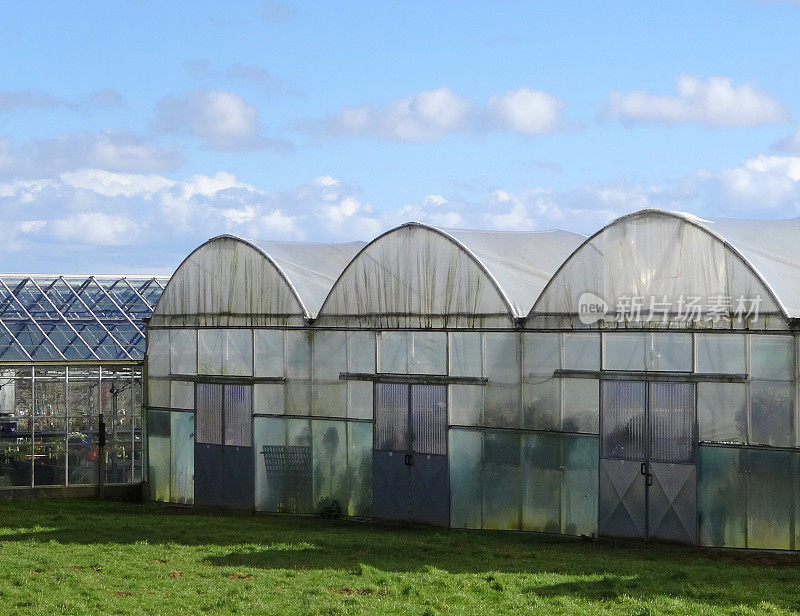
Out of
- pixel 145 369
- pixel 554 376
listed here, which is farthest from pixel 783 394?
pixel 145 369

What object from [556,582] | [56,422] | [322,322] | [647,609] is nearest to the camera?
[647,609]

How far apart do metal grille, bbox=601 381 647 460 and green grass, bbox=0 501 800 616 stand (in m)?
2.03

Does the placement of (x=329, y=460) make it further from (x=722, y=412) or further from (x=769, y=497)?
(x=769, y=497)

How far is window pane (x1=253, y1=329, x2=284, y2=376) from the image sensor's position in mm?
31312

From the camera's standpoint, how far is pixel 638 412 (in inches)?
1005

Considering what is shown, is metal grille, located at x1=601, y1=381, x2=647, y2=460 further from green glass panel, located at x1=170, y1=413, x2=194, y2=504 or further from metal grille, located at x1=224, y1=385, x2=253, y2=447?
green glass panel, located at x1=170, y1=413, x2=194, y2=504

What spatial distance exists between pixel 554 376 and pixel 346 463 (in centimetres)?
614

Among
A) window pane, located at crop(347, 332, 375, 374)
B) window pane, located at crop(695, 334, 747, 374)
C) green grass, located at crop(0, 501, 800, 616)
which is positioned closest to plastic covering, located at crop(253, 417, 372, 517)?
window pane, located at crop(347, 332, 375, 374)

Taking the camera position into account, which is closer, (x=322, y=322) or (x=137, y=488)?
(x=322, y=322)

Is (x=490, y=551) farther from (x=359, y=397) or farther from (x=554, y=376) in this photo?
(x=359, y=397)

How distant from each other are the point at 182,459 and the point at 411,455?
311 inches

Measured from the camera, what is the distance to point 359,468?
29.7 m

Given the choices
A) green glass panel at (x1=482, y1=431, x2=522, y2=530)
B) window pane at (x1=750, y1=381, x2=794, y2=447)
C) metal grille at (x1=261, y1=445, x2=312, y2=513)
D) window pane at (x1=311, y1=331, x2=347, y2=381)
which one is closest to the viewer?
window pane at (x1=750, y1=381, x2=794, y2=447)

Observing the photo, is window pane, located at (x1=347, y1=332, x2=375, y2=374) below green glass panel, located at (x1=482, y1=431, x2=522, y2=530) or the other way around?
the other way around
